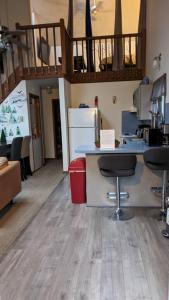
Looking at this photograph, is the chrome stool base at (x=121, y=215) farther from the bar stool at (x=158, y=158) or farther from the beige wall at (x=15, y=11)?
the beige wall at (x=15, y=11)

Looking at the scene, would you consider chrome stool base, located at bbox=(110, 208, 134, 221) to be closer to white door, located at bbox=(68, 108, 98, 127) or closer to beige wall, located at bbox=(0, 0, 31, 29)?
white door, located at bbox=(68, 108, 98, 127)

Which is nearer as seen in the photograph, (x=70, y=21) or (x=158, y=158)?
(x=158, y=158)

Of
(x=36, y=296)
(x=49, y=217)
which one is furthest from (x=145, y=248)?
(x=49, y=217)

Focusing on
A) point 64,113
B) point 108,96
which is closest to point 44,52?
point 108,96

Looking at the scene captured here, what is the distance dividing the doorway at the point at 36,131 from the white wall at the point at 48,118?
1.94ft

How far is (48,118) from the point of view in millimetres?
7859

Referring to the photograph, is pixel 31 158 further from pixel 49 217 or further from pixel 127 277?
pixel 127 277

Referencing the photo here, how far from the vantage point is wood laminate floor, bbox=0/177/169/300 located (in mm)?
1934

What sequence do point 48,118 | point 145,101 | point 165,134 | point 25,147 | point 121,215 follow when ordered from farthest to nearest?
point 48,118 < point 25,147 < point 145,101 < point 165,134 < point 121,215

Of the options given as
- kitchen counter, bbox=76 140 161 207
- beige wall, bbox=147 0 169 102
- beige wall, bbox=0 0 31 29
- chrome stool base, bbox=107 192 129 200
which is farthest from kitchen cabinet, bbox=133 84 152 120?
beige wall, bbox=0 0 31 29

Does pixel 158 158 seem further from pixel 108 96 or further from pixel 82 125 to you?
pixel 108 96

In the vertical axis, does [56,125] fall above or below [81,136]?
above

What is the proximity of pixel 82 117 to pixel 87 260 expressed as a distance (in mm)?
4019

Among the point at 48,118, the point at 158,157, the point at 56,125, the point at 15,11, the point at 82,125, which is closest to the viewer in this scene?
the point at 158,157
